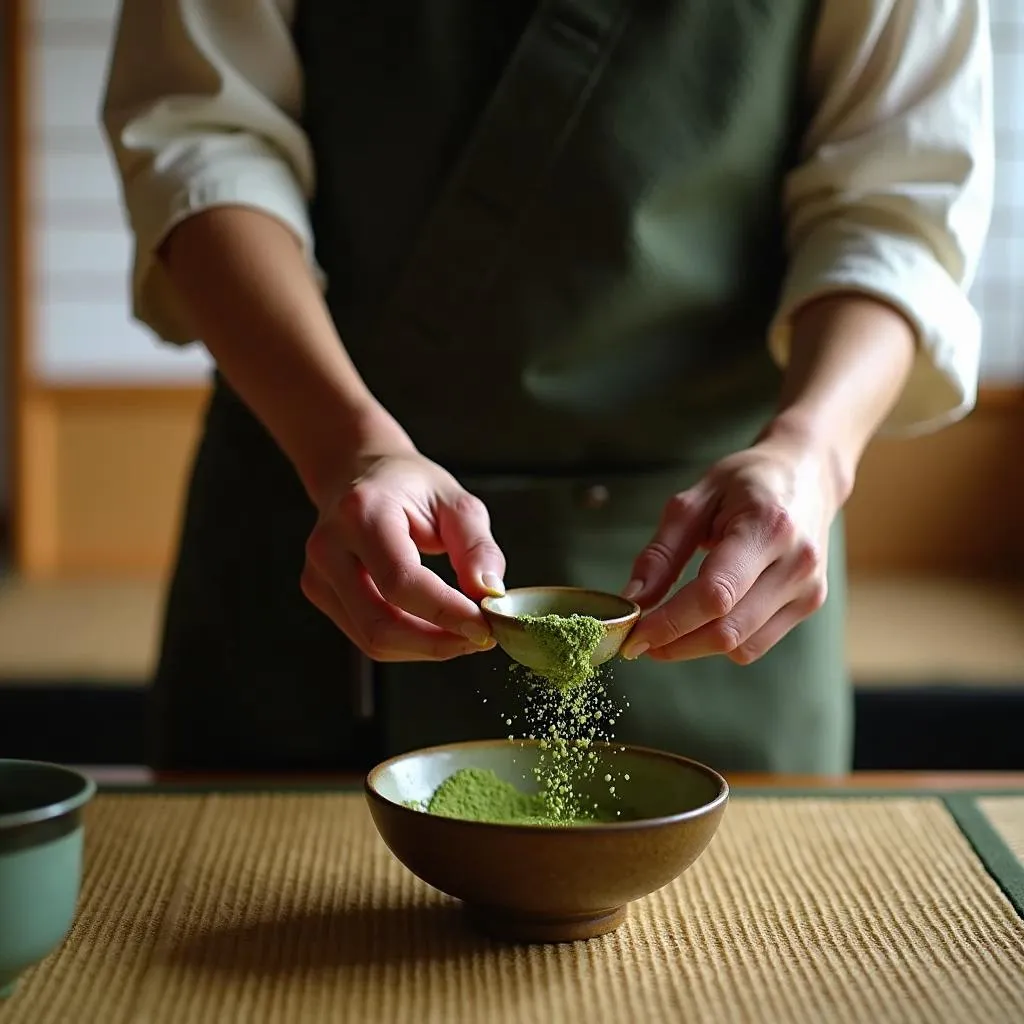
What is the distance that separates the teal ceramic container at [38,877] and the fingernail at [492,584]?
0.28 metres

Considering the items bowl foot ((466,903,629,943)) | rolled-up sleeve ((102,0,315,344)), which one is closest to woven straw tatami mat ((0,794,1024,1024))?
bowl foot ((466,903,629,943))

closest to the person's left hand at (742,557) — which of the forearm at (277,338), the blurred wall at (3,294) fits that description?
the forearm at (277,338)

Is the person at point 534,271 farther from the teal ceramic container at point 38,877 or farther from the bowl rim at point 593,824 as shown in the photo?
the teal ceramic container at point 38,877

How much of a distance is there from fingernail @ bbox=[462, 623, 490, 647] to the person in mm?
216

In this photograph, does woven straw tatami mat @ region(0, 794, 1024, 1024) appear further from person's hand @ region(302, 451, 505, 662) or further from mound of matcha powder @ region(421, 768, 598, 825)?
person's hand @ region(302, 451, 505, 662)

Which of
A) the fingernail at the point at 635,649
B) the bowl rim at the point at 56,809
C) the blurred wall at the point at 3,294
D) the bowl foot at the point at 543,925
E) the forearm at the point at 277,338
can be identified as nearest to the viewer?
the bowl rim at the point at 56,809

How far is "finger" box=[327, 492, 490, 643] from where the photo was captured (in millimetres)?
876

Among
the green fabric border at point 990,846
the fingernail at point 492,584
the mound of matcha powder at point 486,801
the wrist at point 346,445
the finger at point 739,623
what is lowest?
the green fabric border at point 990,846

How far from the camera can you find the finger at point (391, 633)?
0.91m

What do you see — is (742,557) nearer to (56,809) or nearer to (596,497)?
(596,497)

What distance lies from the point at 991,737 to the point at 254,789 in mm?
1618

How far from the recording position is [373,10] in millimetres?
1219

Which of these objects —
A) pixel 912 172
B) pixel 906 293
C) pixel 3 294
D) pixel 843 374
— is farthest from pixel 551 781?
pixel 3 294

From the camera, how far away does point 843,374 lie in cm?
109
